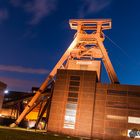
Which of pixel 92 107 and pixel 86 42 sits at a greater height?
pixel 86 42

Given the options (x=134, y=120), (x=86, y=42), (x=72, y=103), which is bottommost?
(x=134, y=120)

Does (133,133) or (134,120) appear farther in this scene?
(134,120)

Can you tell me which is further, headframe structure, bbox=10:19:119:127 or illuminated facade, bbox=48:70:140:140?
headframe structure, bbox=10:19:119:127

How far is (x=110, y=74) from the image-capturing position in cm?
4022

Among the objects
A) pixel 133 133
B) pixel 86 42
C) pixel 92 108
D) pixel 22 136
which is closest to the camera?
pixel 22 136

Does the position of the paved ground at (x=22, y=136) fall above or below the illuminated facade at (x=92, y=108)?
below

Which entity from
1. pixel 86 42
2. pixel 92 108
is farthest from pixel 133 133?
pixel 86 42

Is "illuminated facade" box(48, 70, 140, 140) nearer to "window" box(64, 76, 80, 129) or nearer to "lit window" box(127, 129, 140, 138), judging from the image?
"window" box(64, 76, 80, 129)

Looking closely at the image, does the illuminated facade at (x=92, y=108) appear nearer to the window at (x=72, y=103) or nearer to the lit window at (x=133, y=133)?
the window at (x=72, y=103)

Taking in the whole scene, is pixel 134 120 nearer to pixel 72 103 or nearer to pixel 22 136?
pixel 72 103

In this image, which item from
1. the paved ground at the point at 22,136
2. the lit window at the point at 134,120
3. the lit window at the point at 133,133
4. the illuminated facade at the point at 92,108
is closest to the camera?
the paved ground at the point at 22,136

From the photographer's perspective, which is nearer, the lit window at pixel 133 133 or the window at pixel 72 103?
the lit window at pixel 133 133

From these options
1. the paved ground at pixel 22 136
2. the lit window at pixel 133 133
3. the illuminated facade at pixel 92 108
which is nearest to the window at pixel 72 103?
the illuminated facade at pixel 92 108

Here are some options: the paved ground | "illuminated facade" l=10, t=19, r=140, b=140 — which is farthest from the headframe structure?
the paved ground
